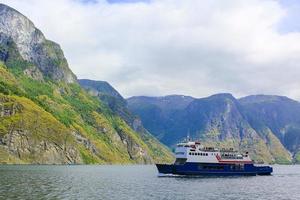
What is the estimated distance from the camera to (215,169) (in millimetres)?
199625

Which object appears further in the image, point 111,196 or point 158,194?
point 158,194

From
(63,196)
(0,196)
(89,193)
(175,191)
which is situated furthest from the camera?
(175,191)

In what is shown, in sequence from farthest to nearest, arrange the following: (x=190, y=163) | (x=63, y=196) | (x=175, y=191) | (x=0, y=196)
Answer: (x=190, y=163), (x=175, y=191), (x=63, y=196), (x=0, y=196)

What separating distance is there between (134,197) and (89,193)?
12863mm

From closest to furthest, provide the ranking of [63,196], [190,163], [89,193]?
1. [63,196]
2. [89,193]
3. [190,163]

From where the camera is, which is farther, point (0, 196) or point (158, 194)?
point (158, 194)

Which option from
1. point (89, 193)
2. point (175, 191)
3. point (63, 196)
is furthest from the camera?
point (175, 191)

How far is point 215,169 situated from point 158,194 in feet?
279

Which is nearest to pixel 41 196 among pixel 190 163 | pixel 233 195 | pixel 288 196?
pixel 233 195

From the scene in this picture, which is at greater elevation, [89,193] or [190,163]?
[190,163]

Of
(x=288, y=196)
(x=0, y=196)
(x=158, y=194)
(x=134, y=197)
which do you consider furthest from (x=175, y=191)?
(x=0, y=196)

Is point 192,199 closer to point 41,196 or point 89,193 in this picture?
point 89,193

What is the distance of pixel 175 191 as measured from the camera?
128 meters

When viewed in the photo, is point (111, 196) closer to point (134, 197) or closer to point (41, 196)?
point (134, 197)
